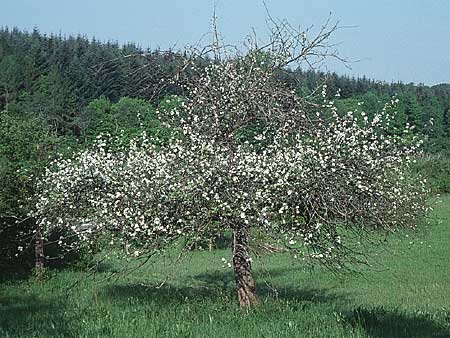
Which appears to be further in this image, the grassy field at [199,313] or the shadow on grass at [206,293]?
the shadow on grass at [206,293]

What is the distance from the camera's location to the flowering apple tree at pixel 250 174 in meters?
8.07

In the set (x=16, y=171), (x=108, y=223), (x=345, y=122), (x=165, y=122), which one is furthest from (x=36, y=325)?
(x=16, y=171)

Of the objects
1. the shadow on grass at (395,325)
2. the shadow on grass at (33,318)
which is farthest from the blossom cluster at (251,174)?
the shadow on grass at (33,318)

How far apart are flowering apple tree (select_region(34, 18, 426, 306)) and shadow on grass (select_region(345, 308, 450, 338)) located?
3.44 feet

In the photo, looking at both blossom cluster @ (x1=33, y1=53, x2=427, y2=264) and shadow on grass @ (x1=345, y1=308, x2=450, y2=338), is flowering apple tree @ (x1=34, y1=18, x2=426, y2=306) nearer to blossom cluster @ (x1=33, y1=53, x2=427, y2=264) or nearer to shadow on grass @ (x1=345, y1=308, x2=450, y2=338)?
blossom cluster @ (x1=33, y1=53, x2=427, y2=264)

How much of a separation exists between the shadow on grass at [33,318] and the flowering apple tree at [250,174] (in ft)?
4.35

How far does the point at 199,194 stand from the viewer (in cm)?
800

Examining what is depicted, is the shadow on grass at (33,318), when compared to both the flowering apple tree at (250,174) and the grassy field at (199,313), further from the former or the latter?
the flowering apple tree at (250,174)

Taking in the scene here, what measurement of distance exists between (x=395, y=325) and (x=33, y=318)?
5.01 metres

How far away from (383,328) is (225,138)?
11.5ft

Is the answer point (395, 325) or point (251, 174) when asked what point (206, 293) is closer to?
point (251, 174)

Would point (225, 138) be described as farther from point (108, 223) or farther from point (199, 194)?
point (108, 223)

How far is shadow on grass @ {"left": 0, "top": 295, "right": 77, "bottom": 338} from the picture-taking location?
23.4ft

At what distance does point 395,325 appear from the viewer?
7.29 m
